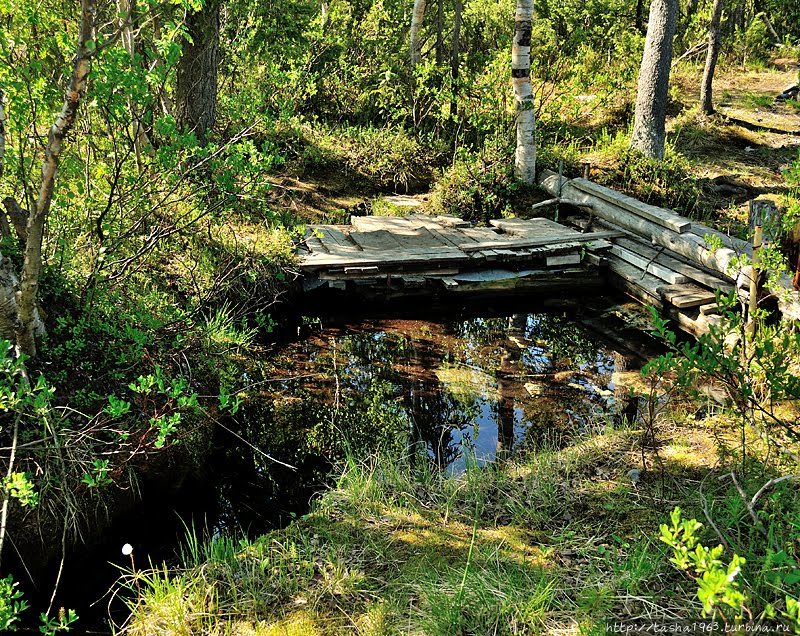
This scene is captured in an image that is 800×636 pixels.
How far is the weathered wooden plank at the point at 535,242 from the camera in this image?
31.1 feet

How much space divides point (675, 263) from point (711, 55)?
18.7 feet

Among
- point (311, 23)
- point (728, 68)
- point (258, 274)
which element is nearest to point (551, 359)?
point (258, 274)

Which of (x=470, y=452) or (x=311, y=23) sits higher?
(x=311, y=23)

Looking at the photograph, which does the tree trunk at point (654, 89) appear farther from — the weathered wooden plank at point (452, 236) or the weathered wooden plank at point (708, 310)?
the weathered wooden plank at point (708, 310)

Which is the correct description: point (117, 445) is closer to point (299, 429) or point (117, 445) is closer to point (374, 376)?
point (299, 429)

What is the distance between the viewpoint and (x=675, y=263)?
9062 mm

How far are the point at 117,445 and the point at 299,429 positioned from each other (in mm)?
1766

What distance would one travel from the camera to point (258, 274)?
8.29m

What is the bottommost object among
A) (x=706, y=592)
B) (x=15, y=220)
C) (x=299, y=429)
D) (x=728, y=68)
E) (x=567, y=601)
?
(x=299, y=429)

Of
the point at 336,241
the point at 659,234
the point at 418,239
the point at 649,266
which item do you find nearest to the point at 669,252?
the point at 659,234

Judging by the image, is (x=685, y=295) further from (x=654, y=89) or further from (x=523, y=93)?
(x=654, y=89)

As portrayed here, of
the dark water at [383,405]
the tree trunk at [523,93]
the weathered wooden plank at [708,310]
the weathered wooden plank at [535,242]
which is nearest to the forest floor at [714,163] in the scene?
the tree trunk at [523,93]

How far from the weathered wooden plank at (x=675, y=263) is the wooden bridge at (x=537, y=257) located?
1 centimetres

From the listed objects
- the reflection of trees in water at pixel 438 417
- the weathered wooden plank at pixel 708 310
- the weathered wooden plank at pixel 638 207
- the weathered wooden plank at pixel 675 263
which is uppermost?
the weathered wooden plank at pixel 638 207
